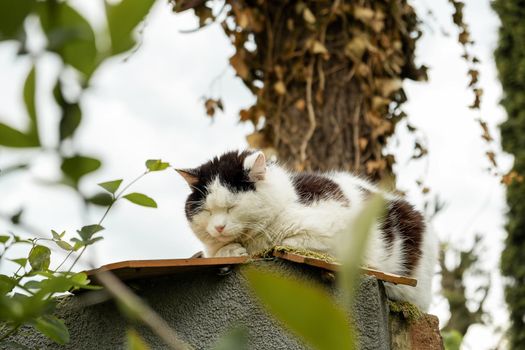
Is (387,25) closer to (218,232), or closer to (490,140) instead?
(490,140)

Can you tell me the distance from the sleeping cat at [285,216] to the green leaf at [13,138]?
1673mm

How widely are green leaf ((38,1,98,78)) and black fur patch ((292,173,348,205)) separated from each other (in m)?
1.83

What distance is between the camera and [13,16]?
32 centimetres

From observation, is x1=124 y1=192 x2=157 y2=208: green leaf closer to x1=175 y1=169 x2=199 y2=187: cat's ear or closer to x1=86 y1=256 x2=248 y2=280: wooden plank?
x1=86 y1=256 x2=248 y2=280: wooden plank

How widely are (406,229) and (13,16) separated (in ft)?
6.76

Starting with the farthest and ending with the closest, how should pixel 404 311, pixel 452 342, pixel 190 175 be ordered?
1. pixel 452 342
2. pixel 190 175
3. pixel 404 311

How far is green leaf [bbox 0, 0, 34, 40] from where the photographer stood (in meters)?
0.31

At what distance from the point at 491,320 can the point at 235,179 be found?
551 centimetres

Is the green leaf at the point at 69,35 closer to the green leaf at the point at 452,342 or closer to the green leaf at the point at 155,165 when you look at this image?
the green leaf at the point at 155,165

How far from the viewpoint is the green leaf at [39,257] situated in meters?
1.26

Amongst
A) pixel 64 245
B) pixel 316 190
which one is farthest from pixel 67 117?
pixel 316 190

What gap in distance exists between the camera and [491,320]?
22.9 feet

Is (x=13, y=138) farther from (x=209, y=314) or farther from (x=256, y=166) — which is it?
(x=256, y=166)

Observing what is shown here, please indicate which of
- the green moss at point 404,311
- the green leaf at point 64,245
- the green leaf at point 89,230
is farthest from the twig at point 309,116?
the green leaf at point 89,230
